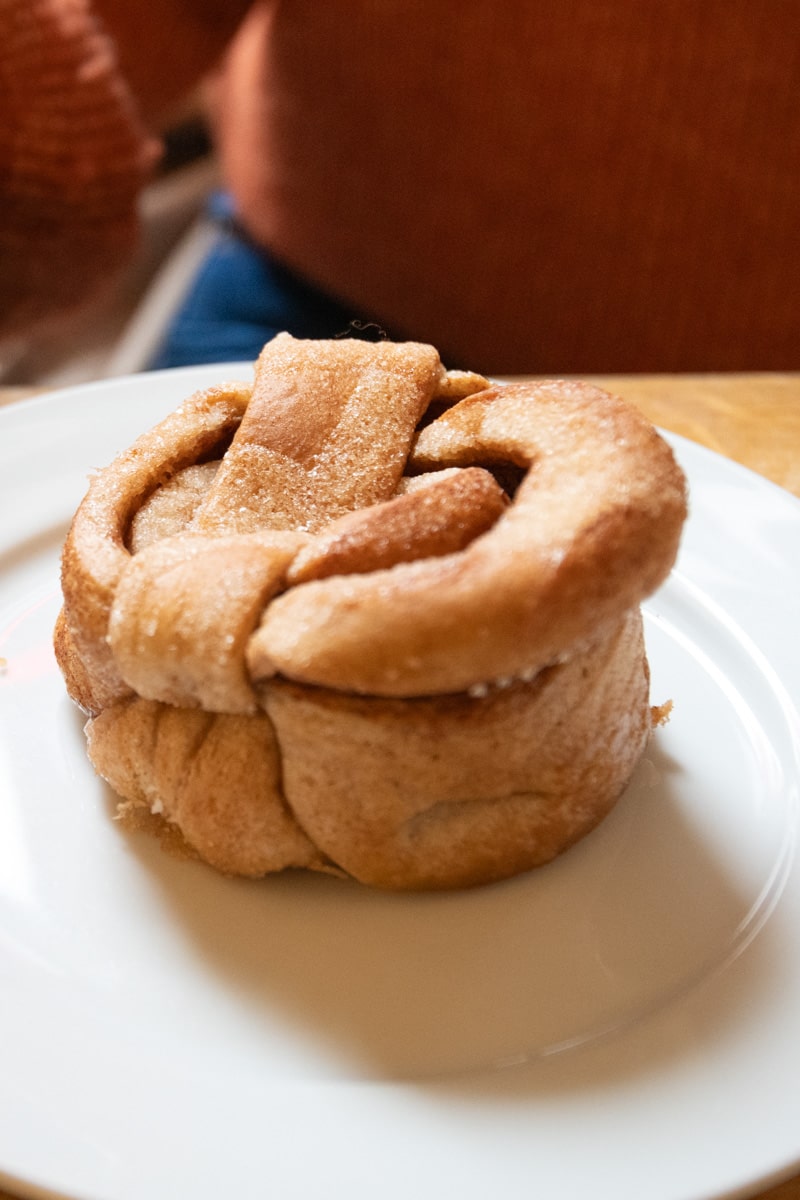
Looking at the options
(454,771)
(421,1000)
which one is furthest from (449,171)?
(421,1000)

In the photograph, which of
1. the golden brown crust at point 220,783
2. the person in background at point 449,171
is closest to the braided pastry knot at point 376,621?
the golden brown crust at point 220,783

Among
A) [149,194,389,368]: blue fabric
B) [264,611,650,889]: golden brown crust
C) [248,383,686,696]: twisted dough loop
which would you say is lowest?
[149,194,389,368]: blue fabric

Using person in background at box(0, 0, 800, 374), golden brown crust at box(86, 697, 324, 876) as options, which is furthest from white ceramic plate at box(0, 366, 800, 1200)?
person in background at box(0, 0, 800, 374)

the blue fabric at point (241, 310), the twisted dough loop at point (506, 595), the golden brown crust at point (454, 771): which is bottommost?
the blue fabric at point (241, 310)

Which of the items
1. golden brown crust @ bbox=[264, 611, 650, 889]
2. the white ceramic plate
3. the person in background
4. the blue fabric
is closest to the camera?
the white ceramic plate

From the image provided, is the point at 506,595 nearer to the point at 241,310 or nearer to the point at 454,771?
the point at 454,771

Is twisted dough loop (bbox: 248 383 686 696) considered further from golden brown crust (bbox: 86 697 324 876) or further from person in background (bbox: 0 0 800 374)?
person in background (bbox: 0 0 800 374)

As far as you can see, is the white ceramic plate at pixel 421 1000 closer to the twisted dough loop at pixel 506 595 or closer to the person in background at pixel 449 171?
the twisted dough loop at pixel 506 595
